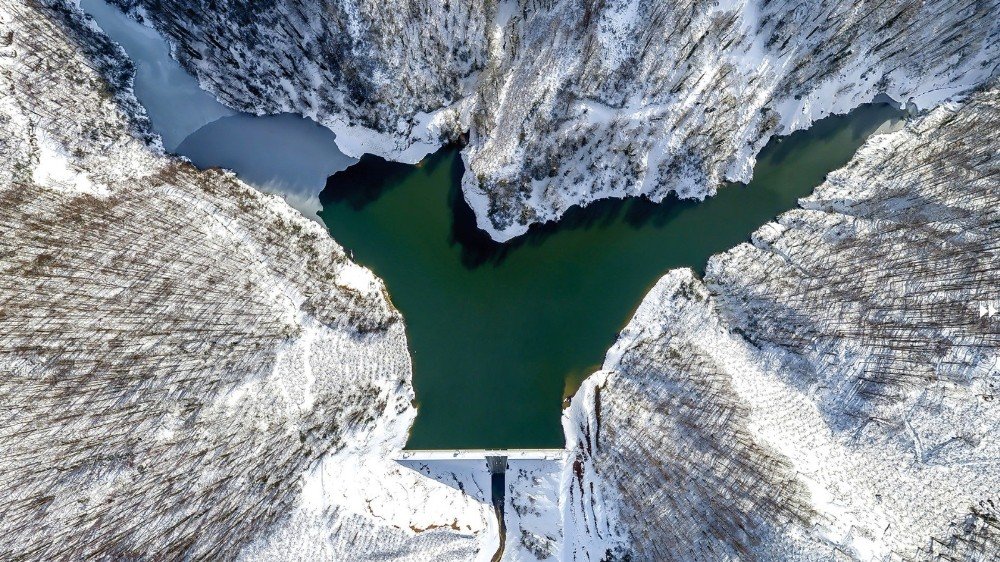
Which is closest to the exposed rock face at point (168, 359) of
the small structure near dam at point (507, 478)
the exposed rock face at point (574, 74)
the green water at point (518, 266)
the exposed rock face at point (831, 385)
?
the small structure near dam at point (507, 478)

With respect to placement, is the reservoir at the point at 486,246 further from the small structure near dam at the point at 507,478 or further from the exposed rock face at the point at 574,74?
the exposed rock face at the point at 574,74

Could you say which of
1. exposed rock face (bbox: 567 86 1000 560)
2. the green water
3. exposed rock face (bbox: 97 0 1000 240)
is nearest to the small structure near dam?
the green water

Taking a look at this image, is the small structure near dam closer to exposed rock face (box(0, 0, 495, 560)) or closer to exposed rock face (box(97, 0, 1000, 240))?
exposed rock face (box(0, 0, 495, 560))

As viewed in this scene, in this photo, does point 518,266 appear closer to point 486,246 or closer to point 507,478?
point 486,246

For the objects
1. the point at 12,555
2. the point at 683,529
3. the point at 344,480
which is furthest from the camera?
the point at 344,480

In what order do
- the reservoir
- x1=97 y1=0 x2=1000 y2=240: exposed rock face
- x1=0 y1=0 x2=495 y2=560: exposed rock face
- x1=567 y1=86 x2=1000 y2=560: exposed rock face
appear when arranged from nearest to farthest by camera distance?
1. x1=0 y1=0 x2=495 y2=560: exposed rock face
2. x1=567 y1=86 x2=1000 y2=560: exposed rock face
3. x1=97 y1=0 x2=1000 y2=240: exposed rock face
4. the reservoir

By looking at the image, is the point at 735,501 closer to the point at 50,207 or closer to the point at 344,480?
the point at 344,480

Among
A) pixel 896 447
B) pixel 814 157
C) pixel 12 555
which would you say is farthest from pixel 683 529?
→ pixel 12 555
